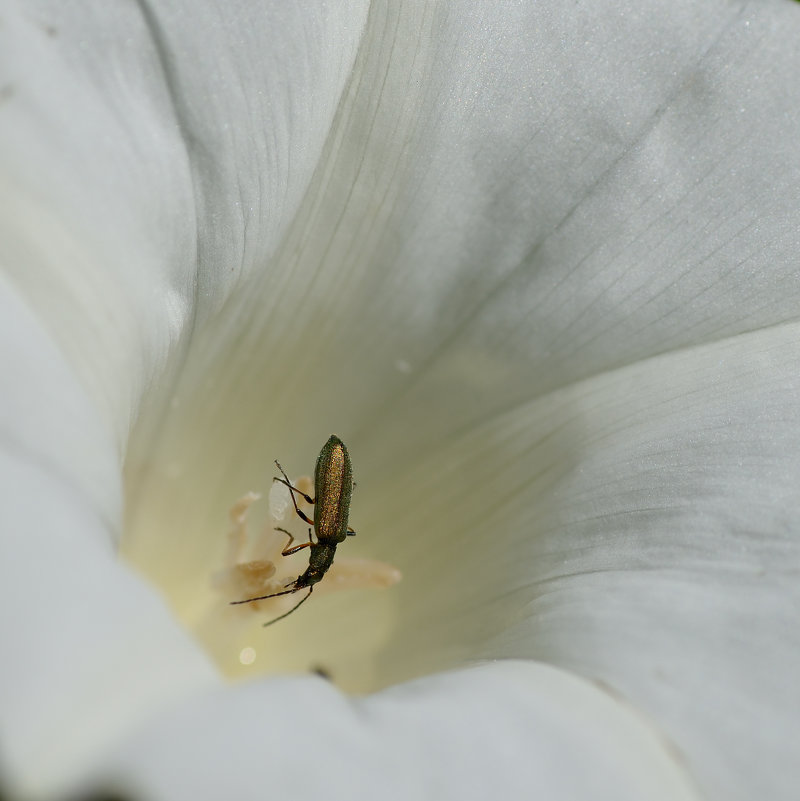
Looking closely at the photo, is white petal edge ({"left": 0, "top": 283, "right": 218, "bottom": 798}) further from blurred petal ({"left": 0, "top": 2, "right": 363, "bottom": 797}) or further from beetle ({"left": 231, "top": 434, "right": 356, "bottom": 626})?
beetle ({"left": 231, "top": 434, "right": 356, "bottom": 626})

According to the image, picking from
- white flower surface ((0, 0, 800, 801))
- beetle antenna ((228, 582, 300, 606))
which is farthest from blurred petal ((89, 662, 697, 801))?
beetle antenna ((228, 582, 300, 606))

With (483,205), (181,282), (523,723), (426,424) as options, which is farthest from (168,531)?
(523,723)

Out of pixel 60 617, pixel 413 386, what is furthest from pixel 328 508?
pixel 60 617

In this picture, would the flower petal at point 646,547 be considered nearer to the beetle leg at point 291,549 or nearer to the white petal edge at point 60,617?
the beetle leg at point 291,549

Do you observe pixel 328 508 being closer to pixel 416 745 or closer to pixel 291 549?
pixel 291 549

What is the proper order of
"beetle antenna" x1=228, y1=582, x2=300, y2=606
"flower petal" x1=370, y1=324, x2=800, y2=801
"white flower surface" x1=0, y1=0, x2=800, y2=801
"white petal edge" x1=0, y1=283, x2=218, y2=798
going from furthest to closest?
1. "beetle antenna" x1=228, y1=582, x2=300, y2=606
2. "flower petal" x1=370, y1=324, x2=800, y2=801
3. "white flower surface" x1=0, y1=0, x2=800, y2=801
4. "white petal edge" x1=0, y1=283, x2=218, y2=798

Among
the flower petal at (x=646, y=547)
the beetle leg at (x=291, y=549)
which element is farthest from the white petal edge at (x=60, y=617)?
the beetle leg at (x=291, y=549)

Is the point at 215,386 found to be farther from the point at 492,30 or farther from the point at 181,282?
the point at 492,30

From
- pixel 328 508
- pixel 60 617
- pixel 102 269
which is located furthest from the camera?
pixel 328 508
